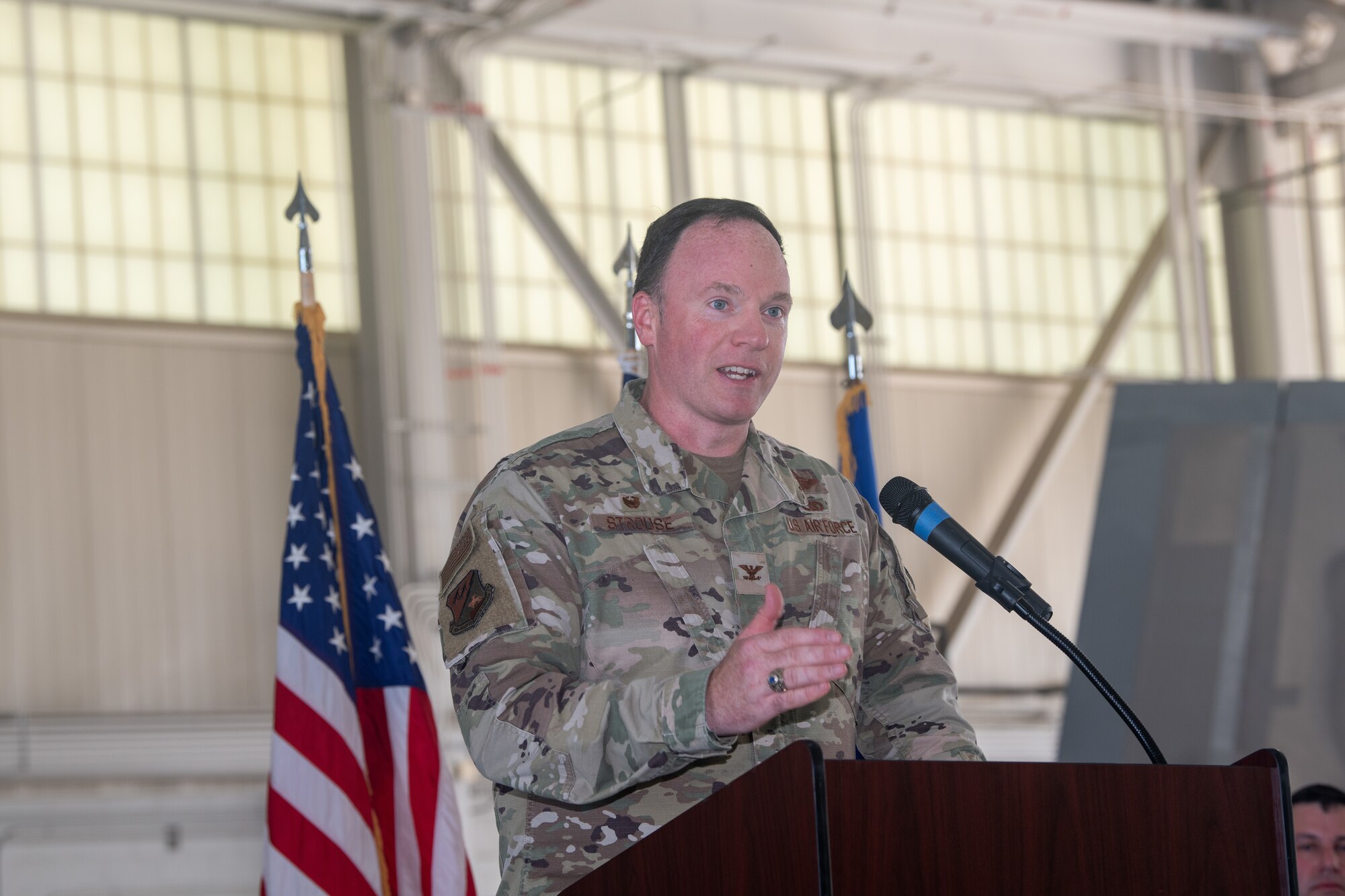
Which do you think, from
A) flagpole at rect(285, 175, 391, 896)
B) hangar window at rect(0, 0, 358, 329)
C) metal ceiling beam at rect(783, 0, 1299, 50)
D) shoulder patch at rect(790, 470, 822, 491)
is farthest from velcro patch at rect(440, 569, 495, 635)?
metal ceiling beam at rect(783, 0, 1299, 50)

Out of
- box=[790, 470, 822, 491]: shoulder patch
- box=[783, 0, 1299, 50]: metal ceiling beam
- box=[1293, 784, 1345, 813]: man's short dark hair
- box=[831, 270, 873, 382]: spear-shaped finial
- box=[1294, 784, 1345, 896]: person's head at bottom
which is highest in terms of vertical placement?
box=[783, 0, 1299, 50]: metal ceiling beam

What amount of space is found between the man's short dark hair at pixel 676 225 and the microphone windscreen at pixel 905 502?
42 centimetres

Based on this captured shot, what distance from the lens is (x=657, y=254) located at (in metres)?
2.41

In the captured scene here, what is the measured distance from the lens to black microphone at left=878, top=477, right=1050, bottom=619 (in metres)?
2.02

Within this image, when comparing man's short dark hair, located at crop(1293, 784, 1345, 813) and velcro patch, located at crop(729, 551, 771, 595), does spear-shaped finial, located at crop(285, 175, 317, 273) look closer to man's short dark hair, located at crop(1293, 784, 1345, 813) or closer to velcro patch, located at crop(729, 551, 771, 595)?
velcro patch, located at crop(729, 551, 771, 595)

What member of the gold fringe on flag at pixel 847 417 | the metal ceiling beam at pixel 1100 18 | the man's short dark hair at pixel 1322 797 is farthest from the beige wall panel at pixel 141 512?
the man's short dark hair at pixel 1322 797

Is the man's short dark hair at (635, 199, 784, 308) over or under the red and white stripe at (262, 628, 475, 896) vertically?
over

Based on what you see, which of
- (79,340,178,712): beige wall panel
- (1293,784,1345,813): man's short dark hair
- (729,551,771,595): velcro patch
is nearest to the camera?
(729,551,771,595): velcro patch

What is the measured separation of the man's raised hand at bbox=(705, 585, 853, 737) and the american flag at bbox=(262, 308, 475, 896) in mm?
2592

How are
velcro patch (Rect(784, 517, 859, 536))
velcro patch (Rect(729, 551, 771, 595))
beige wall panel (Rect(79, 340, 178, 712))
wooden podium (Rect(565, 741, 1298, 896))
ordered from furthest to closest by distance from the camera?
1. beige wall panel (Rect(79, 340, 178, 712))
2. velcro patch (Rect(784, 517, 859, 536))
3. velcro patch (Rect(729, 551, 771, 595))
4. wooden podium (Rect(565, 741, 1298, 896))

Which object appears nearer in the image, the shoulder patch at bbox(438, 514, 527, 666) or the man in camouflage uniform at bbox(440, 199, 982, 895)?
the man in camouflage uniform at bbox(440, 199, 982, 895)

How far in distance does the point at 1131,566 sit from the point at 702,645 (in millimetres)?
3815

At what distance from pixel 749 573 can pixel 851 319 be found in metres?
2.36

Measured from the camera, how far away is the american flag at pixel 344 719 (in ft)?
13.6
